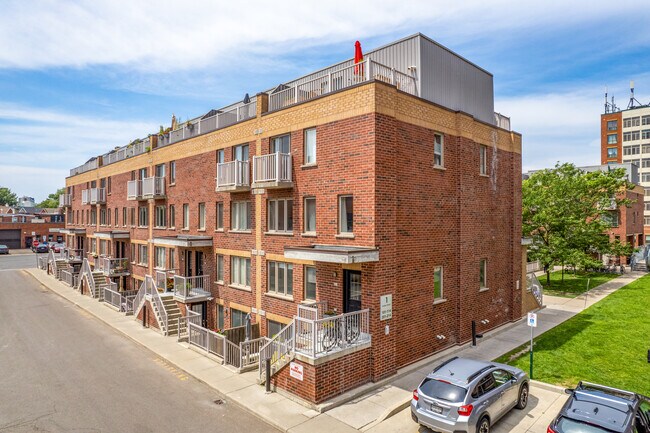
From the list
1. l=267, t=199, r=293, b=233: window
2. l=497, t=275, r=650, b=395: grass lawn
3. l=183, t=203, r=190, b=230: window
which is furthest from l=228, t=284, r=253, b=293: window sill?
l=497, t=275, r=650, b=395: grass lawn

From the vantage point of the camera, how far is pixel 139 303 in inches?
947

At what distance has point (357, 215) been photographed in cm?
1388

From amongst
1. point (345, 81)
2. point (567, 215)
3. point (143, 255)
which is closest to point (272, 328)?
point (345, 81)

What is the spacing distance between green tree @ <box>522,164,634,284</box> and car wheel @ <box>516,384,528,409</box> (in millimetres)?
22131

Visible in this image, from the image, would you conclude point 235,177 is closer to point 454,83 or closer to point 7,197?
point 454,83

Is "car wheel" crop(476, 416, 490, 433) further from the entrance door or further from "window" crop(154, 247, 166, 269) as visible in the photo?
"window" crop(154, 247, 166, 269)

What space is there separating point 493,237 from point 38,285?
1613 inches

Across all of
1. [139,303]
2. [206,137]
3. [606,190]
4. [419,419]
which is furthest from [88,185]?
[606,190]

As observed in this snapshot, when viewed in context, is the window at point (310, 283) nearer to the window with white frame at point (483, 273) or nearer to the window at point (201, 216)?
the window with white frame at point (483, 273)

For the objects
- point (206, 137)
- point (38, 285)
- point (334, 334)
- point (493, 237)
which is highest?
point (206, 137)

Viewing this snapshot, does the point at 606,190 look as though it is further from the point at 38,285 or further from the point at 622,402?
the point at 38,285

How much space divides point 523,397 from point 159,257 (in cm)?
2383

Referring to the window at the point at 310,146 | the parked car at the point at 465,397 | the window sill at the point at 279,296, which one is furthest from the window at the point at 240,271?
the parked car at the point at 465,397

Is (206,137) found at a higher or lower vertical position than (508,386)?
higher
